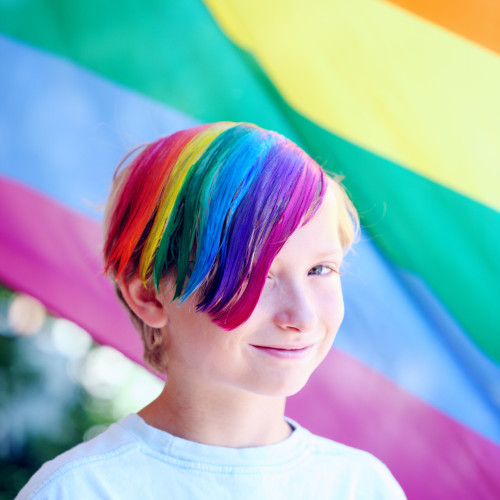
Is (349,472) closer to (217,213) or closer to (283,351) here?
(283,351)

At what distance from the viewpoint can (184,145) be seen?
3.59 feet

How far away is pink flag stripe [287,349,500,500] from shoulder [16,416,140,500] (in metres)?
0.59

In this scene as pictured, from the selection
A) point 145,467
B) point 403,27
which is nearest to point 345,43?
point 403,27

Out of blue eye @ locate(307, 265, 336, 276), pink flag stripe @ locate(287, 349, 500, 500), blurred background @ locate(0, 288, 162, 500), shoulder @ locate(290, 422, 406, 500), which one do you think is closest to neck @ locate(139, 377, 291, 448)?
shoulder @ locate(290, 422, 406, 500)

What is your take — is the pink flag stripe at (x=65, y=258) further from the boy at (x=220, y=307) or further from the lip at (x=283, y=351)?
the lip at (x=283, y=351)

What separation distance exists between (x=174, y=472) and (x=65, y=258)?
2.50ft

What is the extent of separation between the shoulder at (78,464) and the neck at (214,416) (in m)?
0.07

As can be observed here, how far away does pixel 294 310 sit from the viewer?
1021 millimetres

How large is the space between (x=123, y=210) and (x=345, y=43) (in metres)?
0.71

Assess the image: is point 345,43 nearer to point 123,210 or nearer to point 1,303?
point 123,210

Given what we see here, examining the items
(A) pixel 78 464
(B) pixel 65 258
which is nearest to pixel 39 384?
(B) pixel 65 258

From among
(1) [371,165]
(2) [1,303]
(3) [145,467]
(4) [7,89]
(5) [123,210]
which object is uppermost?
(1) [371,165]

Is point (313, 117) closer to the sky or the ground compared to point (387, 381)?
closer to the sky

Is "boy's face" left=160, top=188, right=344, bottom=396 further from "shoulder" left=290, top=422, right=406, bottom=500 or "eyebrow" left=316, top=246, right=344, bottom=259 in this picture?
"shoulder" left=290, top=422, right=406, bottom=500
